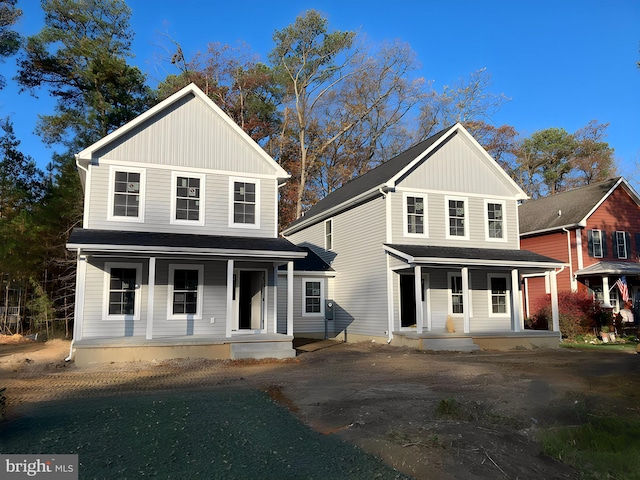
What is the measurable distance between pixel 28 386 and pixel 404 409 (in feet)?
23.4

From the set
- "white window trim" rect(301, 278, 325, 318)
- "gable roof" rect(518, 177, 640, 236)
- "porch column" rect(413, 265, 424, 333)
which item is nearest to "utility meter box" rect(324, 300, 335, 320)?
"white window trim" rect(301, 278, 325, 318)

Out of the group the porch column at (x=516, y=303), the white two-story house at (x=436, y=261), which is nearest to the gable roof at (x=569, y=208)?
the white two-story house at (x=436, y=261)

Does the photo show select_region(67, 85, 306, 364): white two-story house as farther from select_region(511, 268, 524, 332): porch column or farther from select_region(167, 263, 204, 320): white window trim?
select_region(511, 268, 524, 332): porch column

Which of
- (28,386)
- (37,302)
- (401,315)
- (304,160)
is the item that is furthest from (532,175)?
(28,386)

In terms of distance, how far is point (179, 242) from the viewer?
1334 cm

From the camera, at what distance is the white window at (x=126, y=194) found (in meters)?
14.1

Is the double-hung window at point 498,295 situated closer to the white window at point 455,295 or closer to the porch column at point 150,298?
the white window at point 455,295

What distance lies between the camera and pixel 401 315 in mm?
17188

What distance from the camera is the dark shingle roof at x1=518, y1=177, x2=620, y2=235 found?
74.2 feet

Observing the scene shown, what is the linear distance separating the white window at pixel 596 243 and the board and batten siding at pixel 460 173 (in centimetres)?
644

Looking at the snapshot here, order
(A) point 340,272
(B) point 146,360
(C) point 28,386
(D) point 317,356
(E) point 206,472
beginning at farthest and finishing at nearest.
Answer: (A) point 340,272, (D) point 317,356, (B) point 146,360, (C) point 28,386, (E) point 206,472

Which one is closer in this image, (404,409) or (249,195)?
(404,409)

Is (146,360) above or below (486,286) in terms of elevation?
below

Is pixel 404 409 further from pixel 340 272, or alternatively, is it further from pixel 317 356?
pixel 340 272
